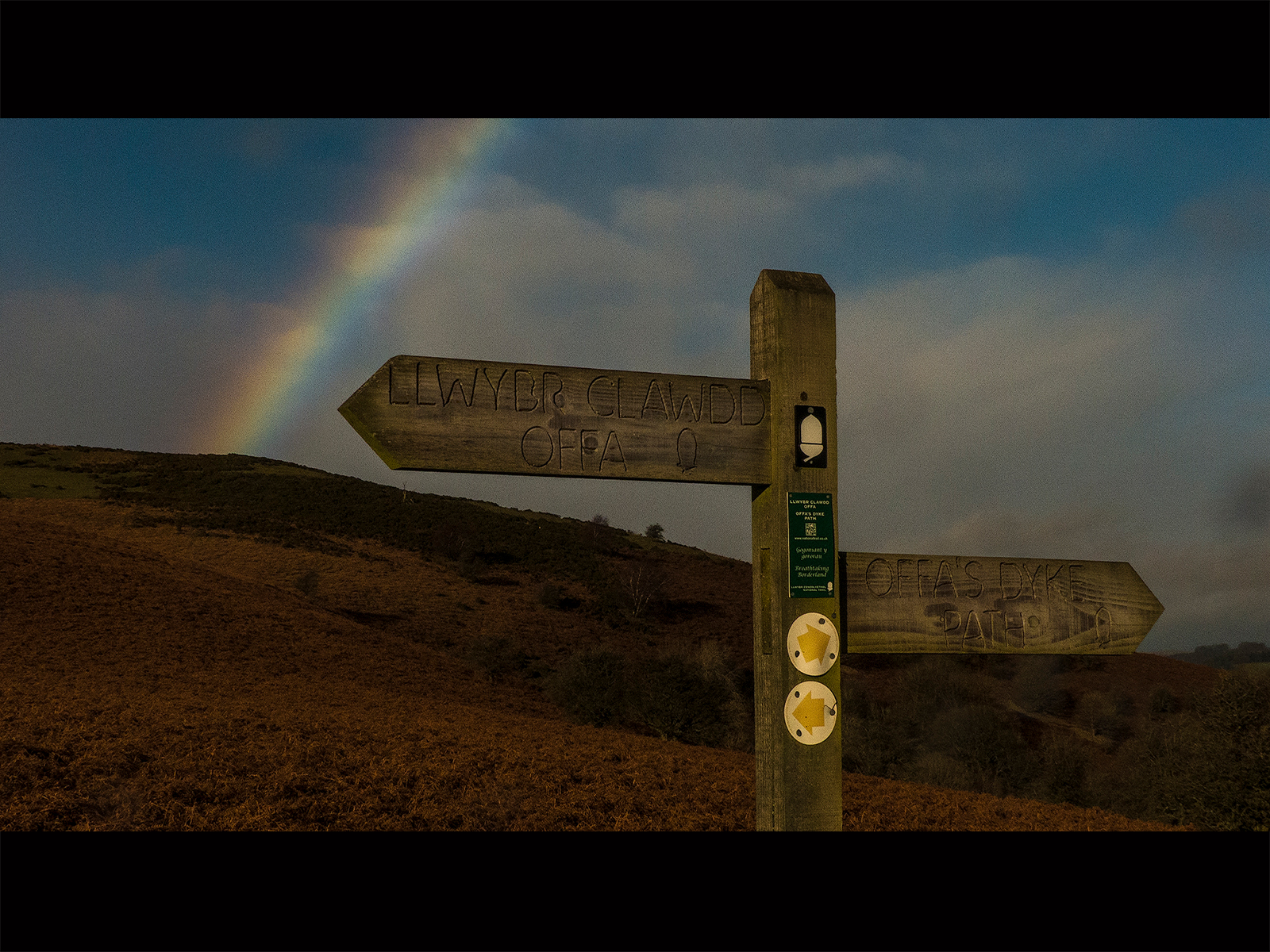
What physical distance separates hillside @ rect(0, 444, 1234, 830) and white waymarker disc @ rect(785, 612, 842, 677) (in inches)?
163

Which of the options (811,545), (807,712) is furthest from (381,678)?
(811,545)

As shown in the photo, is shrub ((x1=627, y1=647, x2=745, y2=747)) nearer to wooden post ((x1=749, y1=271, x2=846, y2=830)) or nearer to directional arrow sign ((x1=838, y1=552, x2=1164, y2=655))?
directional arrow sign ((x1=838, y1=552, x2=1164, y2=655))

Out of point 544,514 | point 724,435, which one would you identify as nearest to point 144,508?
point 544,514

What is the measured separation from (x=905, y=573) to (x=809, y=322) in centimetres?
115

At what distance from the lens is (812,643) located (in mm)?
3461

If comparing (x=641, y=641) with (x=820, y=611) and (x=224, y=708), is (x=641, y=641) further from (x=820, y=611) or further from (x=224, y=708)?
(x=820, y=611)

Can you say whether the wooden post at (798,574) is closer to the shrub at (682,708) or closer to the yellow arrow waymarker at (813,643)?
the yellow arrow waymarker at (813,643)

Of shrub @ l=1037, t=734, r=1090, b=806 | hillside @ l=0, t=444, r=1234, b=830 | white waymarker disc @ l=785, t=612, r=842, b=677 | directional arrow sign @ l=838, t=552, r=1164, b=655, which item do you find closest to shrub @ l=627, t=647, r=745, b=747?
hillside @ l=0, t=444, r=1234, b=830

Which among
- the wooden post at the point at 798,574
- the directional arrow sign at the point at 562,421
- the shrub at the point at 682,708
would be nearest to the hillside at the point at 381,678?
the shrub at the point at 682,708

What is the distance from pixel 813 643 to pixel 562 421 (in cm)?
132

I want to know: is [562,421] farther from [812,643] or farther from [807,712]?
[807,712]

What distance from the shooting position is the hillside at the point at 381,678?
7.68 metres

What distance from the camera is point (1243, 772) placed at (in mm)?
15602

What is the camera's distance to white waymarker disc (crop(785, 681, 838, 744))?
11.3 feet
